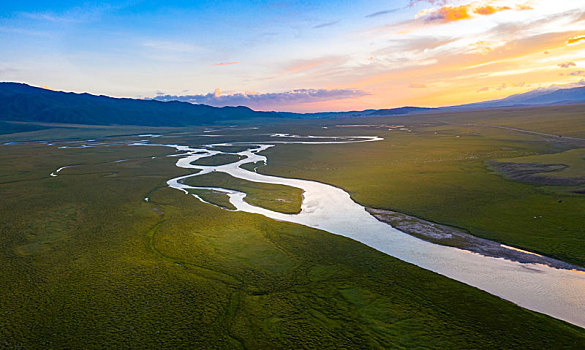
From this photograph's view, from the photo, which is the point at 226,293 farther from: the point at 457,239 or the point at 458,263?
the point at 457,239

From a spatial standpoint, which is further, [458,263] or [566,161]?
[566,161]

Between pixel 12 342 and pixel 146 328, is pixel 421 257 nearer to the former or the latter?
pixel 146 328

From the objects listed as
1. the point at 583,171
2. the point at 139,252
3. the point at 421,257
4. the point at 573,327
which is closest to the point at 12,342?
the point at 139,252

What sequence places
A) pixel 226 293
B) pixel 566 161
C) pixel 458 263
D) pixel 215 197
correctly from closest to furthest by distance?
pixel 226 293
pixel 458 263
pixel 215 197
pixel 566 161

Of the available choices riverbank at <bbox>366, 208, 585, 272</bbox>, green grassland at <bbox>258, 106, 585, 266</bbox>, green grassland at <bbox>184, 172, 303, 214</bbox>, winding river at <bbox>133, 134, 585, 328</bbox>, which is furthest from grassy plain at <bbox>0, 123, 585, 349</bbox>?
green grassland at <bbox>258, 106, 585, 266</bbox>

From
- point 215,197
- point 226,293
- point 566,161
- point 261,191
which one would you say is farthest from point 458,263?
point 566,161

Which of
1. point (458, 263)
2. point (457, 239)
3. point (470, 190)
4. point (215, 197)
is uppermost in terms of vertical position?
point (470, 190)
